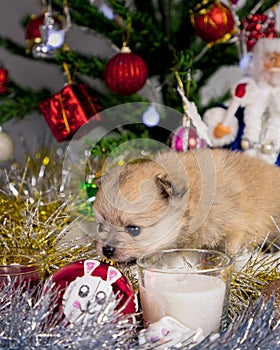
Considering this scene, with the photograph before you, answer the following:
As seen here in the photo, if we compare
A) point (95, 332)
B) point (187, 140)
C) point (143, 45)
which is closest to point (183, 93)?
point (187, 140)

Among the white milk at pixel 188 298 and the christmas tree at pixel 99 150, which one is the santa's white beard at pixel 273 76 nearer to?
the christmas tree at pixel 99 150

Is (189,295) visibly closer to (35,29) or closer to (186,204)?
(186,204)

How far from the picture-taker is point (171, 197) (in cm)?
73

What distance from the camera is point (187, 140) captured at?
111 cm

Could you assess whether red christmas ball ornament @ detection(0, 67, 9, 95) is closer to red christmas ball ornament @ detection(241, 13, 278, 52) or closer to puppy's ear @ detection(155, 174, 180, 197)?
red christmas ball ornament @ detection(241, 13, 278, 52)

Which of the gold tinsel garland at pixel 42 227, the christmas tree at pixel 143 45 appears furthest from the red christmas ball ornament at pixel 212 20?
the gold tinsel garland at pixel 42 227

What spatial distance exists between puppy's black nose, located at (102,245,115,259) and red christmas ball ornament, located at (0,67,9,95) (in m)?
0.85

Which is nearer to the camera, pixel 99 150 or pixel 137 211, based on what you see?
pixel 137 211

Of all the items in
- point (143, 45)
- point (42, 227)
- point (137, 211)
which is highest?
point (143, 45)

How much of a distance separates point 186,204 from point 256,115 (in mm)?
553

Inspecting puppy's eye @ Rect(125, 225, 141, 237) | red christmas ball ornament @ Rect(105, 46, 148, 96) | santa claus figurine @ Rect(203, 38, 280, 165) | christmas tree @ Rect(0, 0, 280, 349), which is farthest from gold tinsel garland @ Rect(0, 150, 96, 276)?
santa claus figurine @ Rect(203, 38, 280, 165)

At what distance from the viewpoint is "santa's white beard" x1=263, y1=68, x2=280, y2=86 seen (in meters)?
1.23

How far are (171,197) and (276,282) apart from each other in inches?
6.3

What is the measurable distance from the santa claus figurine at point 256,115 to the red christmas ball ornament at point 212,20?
8cm
